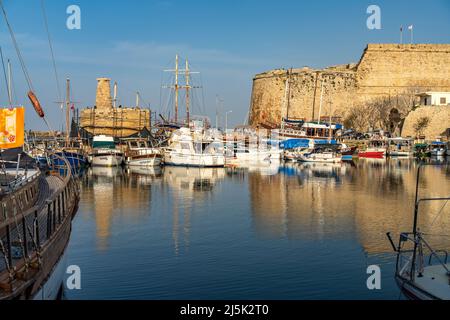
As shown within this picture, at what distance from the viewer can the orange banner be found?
9.90 m

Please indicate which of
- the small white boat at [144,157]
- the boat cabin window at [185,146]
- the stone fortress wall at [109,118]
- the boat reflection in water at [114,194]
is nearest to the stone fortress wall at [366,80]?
the stone fortress wall at [109,118]

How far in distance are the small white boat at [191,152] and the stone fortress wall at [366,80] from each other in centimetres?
1628

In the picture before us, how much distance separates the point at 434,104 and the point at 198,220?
37484 mm

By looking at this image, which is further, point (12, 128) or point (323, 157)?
point (323, 157)

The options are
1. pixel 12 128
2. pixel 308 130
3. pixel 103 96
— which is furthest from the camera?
pixel 103 96

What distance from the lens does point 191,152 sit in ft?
123

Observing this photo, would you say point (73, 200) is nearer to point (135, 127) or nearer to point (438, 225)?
point (438, 225)

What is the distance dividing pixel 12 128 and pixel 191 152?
27477 mm

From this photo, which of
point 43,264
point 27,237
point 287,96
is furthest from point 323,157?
point 43,264

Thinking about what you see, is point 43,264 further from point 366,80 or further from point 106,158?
point 366,80

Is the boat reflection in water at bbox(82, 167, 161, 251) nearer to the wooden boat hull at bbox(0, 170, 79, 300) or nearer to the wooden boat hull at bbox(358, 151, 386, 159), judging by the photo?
the wooden boat hull at bbox(0, 170, 79, 300)

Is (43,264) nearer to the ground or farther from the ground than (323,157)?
farther from the ground
